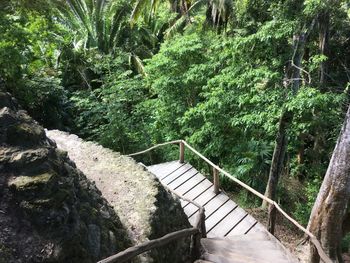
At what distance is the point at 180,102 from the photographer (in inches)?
453

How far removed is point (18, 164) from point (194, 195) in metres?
5.07

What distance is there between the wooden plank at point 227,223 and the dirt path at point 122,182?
6.23 feet

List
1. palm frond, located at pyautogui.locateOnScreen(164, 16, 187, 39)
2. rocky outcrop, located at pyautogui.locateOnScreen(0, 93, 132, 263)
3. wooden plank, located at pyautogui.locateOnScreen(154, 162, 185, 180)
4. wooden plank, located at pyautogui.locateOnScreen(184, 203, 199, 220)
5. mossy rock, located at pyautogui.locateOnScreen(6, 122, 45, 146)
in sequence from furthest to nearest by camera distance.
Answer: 1. palm frond, located at pyautogui.locateOnScreen(164, 16, 187, 39)
2. wooden plank, located at pyautogui.locateOnScreen(154, 162, 185, 180)
3. wooden plank, located at pyautogui.locateOnScreen(184, 203, 199, 220)
4. mossy rock, located at pyautogui.locateOnScreen(6, 122, 45, 146)
5. rocky outcrop, located at pyautogui.locateOnScreen(0, 93, 132, 263)

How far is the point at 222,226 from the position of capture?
22.8ft

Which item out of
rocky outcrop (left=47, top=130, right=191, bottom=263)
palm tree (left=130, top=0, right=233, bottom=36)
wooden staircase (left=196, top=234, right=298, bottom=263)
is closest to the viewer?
rocky outcrop (left=47, top=130, right=191, bottom=263)

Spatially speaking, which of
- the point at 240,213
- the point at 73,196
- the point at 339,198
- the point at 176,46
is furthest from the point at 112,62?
the point at 73,196

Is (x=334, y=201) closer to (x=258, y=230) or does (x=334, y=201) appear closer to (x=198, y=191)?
(x=258, y=230)

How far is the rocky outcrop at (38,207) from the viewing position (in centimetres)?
297

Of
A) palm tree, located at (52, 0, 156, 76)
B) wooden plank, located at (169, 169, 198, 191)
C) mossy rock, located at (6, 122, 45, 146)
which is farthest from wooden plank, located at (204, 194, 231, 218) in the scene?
palm tree, located at (52, 0, 156, 76)

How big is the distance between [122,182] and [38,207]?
2.75 metres

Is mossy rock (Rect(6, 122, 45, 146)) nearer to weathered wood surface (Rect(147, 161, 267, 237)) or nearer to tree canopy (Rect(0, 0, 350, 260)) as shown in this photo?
weathered wood surface (Rect(147, 161, 267, 237))

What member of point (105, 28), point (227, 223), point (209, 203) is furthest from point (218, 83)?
point (105, 28)

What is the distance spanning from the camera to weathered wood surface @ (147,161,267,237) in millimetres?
6903

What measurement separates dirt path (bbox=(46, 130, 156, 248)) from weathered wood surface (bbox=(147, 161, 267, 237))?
175cm
